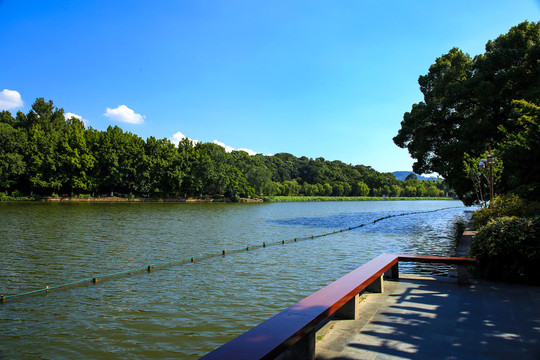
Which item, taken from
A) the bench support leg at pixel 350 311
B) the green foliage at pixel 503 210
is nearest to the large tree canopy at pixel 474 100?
the green foliage at pixel 503 210

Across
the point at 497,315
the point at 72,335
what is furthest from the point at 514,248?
the point at 72,335

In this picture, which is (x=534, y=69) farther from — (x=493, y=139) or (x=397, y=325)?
(x=397, y=325)

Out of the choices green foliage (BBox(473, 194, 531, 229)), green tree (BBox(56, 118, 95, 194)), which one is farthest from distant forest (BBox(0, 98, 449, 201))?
green foliage (BBox(473, 194, 531, 229))

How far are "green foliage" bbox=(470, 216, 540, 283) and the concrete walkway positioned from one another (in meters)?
0.38

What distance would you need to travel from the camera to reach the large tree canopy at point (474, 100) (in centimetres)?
2294

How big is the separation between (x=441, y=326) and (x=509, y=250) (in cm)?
325

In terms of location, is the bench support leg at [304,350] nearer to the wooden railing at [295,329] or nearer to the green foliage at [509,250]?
the wooden railing at [295,329]

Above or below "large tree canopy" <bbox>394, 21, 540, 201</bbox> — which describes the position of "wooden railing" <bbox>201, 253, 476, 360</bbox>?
below

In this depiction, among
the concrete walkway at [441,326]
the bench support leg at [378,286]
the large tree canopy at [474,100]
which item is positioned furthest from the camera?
the large tree canopy at [474,100]

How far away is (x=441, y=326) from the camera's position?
174 inches

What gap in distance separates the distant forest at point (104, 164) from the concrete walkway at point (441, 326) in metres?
66.7

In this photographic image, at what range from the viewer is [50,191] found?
62875 millimetres

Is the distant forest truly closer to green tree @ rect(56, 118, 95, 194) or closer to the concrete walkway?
green tree @ rect(56, 118, 95, 194)

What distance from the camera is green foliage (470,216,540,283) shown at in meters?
6.41
